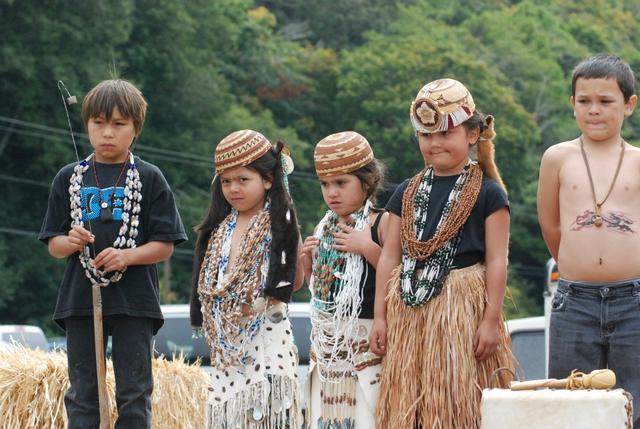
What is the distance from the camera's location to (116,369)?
606 centimetres

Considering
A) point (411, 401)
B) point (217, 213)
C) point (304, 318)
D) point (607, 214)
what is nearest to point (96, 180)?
point (217, 213)

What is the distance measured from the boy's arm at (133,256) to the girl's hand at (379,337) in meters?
0.92

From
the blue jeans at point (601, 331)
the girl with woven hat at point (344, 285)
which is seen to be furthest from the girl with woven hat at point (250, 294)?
the blue jeans at point (601, 331)

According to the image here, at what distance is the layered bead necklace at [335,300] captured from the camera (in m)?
6.20

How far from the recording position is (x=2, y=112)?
40875mm

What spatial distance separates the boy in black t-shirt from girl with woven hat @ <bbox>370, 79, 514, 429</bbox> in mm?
987

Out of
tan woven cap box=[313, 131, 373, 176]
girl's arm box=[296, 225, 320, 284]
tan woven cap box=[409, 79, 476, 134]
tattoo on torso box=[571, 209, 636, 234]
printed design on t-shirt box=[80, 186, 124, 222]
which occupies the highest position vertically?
tan woven cap box=[409, 79, 476, 134]

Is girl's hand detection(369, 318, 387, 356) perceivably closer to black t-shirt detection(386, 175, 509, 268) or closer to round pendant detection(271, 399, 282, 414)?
black t-shirt detection(386, 175, 509, 268)

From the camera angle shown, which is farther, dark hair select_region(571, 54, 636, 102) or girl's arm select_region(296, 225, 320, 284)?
girl's arm select_region(296, 225, 320, 284)

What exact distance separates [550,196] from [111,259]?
1.82m

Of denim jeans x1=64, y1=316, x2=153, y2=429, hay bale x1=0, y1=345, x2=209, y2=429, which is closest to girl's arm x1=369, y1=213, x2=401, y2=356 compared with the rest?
denim jeans x1=64, y1=316, x2=153, y2=429

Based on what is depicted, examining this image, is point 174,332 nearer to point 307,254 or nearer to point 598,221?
point 307,254

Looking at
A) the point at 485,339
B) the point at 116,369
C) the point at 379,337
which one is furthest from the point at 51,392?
the point at 485,339

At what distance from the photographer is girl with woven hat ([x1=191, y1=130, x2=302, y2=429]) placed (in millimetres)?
6230
